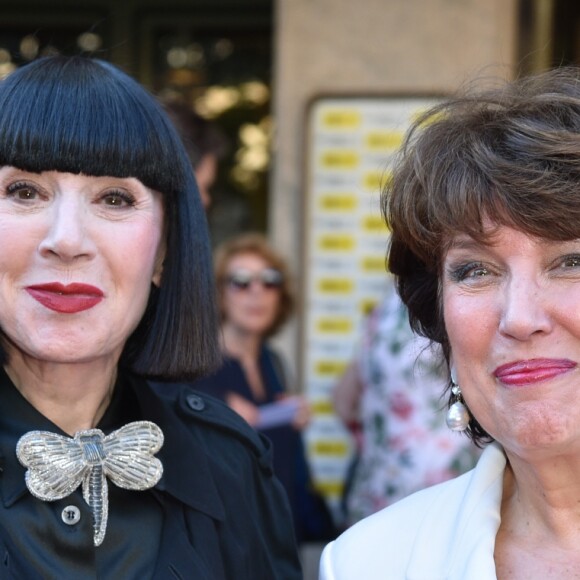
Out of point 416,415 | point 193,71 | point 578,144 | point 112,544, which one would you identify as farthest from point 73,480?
point 193,71

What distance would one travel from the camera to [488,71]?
21.5 feet

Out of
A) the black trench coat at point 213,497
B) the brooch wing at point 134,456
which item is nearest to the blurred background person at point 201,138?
the black trench coat at point 213,497

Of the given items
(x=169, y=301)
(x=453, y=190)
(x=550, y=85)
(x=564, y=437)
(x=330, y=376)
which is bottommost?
(x=330, y=376)

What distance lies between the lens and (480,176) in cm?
303

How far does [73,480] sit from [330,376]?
150 inches

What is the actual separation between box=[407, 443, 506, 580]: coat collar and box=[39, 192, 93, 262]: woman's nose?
101cm

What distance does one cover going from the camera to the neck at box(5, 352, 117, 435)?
10.6 ft

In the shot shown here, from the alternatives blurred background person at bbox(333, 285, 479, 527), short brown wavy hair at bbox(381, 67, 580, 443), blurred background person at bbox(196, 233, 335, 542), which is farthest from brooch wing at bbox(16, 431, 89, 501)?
blurred background person at bbox(196, 233, 335, 542)

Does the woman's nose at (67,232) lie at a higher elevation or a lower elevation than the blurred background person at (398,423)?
higher

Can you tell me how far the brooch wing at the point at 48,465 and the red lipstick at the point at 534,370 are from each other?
0.96 meters

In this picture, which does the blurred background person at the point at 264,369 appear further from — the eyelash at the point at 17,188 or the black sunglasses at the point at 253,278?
the eyelash at the point at 17,188

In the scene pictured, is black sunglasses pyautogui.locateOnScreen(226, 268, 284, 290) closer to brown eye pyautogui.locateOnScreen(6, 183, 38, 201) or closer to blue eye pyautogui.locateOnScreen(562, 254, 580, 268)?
brown eye pyautogui.locateOnScreen(6, 183, 38, 201)

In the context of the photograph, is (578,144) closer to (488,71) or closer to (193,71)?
(488,71)

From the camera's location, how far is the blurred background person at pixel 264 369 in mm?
5742
